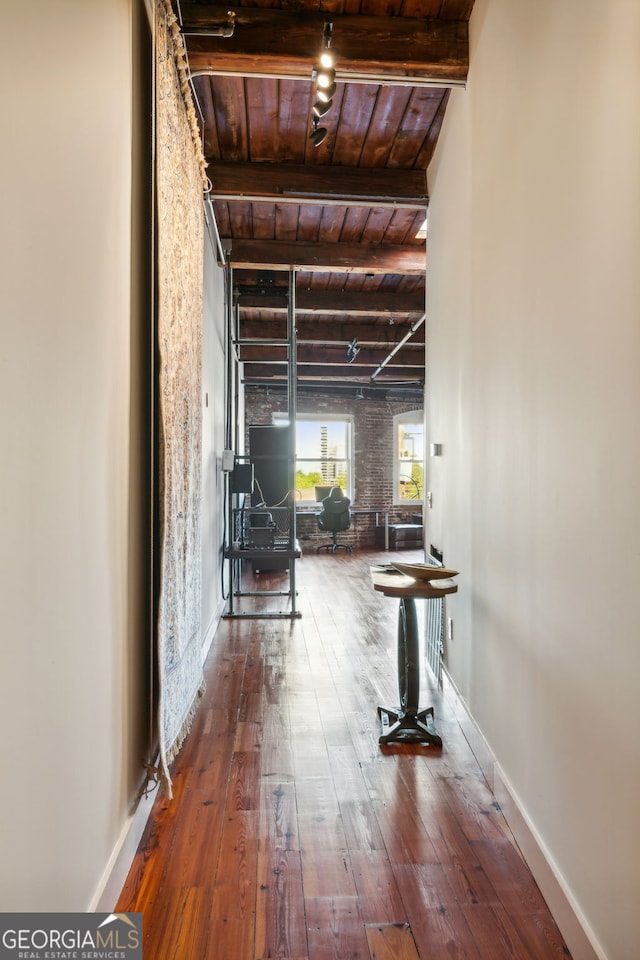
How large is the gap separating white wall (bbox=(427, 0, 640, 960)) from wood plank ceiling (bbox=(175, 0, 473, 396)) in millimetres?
501

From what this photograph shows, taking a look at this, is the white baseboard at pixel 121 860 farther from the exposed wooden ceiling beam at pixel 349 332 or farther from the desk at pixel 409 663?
the exposed wooden ceiling beam at pixel 349 332

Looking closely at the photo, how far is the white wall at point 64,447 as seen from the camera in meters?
1.09

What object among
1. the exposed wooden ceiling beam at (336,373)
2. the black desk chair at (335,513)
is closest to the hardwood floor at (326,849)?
the exposed wooden ceiling beam at (336,373)

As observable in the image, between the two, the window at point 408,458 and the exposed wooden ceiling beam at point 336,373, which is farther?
the window at point 408,458

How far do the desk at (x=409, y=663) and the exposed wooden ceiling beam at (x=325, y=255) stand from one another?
3230mm

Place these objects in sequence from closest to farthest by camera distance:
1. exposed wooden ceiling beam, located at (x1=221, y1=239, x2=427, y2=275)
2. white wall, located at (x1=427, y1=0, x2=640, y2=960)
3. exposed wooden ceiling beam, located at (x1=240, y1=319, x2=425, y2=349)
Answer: white wall, located at (x1=427, y1=0, x2=640, y2=960) → exposed wooden ceiling beam, located at (x1=221, y1=239, x2=427, y2=275) → exposed wooden ceiling beam, located at (x1=240, y1=319, x2=425, y2=349)

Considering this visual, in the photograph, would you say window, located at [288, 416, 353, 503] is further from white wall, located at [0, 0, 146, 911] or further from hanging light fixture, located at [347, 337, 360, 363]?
white wall, located at [0, 0, 146, 911]

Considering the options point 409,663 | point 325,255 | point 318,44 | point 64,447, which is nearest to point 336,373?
point 325,255

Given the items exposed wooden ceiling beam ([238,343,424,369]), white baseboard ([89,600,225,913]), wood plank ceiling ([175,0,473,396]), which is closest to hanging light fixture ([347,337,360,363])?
exposed wooden ceiling beam ([238,343,424,369])

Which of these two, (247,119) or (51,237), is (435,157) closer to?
(247,119)

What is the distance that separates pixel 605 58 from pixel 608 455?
38.7 inches

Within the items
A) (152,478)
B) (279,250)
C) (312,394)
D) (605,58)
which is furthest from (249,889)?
(312,394)

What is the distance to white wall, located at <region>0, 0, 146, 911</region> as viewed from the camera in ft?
3.59

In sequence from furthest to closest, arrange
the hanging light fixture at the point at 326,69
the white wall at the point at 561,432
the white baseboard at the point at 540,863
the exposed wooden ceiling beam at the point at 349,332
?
the exposed wooden ceiling beam at the point at 349,332
the hanging light fixture at the point at 326,69
the white baseboard at the point at 540,863
the white wall at the point at 561,432
